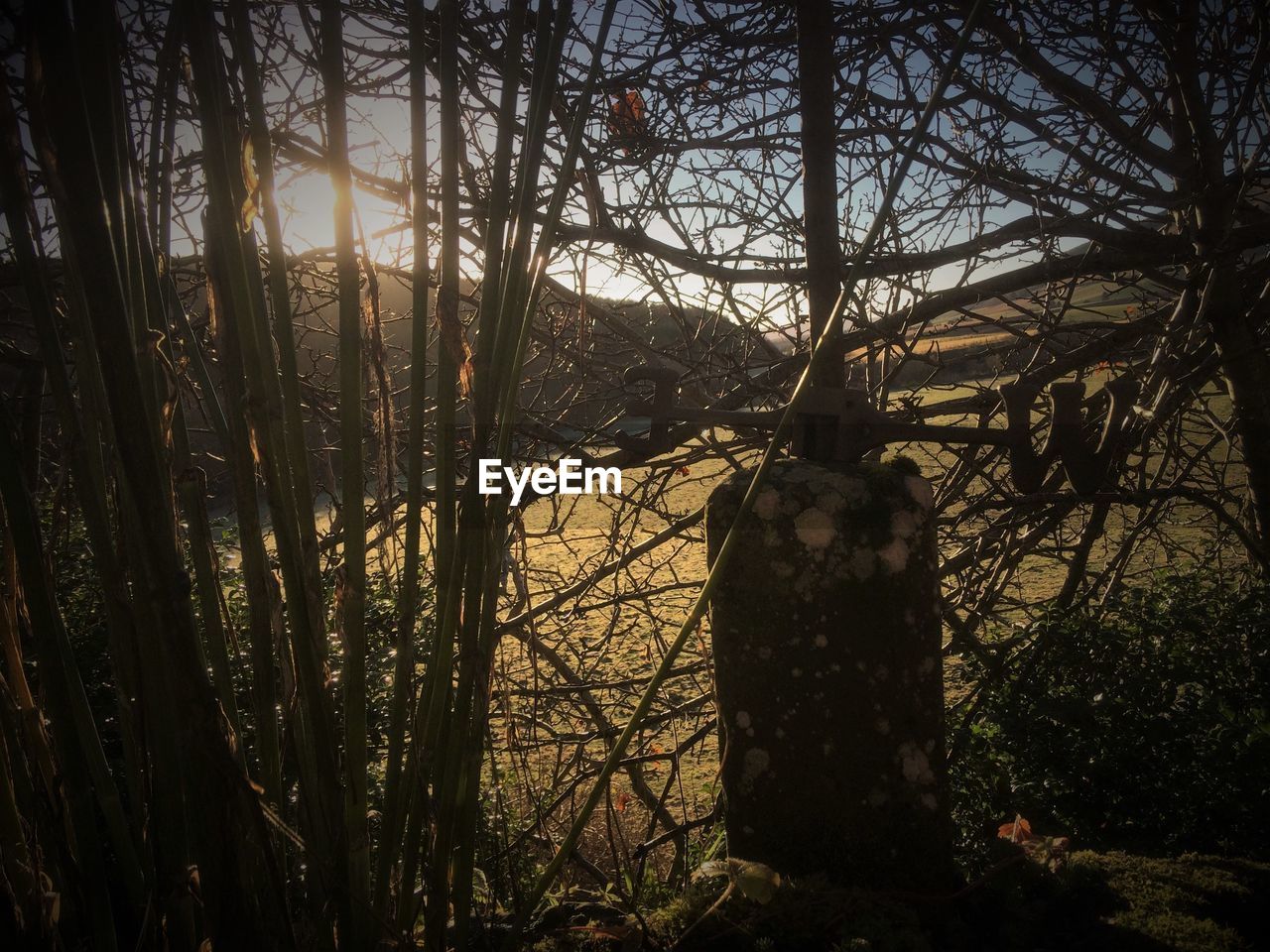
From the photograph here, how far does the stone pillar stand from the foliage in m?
1.18

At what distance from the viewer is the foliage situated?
201 centimetres

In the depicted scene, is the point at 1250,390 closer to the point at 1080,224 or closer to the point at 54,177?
the point at 1080,224

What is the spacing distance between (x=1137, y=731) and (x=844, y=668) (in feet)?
5.24

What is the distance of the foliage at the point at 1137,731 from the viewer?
201 centimetres

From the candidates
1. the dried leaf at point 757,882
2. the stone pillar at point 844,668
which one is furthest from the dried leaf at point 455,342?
the dried leaf at point 757,882

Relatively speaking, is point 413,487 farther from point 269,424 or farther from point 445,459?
point 269,424

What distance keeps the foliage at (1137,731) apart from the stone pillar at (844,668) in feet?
3.87

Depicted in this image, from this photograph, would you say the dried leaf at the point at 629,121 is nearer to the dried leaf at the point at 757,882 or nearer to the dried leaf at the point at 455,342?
the dried leaf at the point at 455,342

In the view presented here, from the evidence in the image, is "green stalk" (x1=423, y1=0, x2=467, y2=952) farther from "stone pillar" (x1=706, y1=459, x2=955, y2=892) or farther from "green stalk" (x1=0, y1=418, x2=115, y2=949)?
"stone pillar" (x1=706, y1=459, x2=955, y2=892)

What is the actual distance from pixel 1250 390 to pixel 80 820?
11.2 feet

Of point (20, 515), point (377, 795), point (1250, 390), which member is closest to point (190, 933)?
point (20, 515)

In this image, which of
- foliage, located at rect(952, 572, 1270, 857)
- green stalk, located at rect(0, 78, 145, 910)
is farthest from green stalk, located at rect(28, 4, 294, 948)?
foliage, located at rect(952, 572, 1270, 857)

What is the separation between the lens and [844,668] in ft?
4.23

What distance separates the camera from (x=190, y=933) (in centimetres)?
Answer: 78
